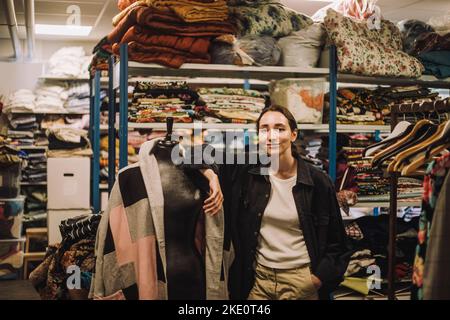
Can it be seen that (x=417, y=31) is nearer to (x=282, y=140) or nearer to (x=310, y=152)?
(x=310, y=152)

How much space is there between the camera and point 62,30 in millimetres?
8023

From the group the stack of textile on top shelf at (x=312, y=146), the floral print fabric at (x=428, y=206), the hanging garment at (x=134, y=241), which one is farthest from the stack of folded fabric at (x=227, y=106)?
the floral print fabric at (x=428, y=206)

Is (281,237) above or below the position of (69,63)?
below

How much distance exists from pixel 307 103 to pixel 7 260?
123 inches

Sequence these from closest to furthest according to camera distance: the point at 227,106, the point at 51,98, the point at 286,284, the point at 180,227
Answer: the point at 180,227, the point at 286,284, the point at 227,106, the point at 51,98

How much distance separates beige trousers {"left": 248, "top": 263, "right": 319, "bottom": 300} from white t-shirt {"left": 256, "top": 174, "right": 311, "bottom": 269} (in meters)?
0.03

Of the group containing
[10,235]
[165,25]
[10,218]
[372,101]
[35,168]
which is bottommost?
[10,235]

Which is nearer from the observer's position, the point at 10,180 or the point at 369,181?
the point at 369,181

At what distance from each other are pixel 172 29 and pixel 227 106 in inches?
24.7

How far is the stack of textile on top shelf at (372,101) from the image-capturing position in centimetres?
421

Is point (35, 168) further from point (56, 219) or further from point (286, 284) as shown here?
point (286, 284)

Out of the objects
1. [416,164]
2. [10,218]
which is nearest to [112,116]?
[10,218]

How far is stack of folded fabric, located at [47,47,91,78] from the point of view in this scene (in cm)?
780

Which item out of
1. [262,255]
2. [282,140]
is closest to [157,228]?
[262,255]
